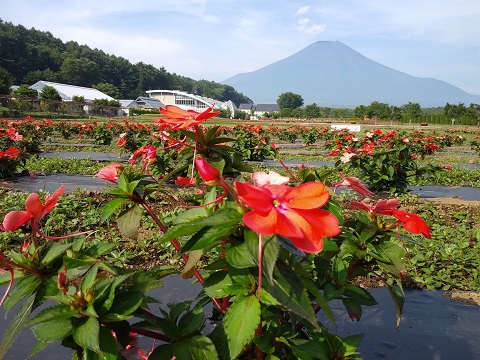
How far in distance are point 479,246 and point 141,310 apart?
10.1ft

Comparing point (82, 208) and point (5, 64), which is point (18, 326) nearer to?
point (82, 208)

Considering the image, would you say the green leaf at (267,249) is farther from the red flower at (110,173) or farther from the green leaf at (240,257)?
the red flower at (110,173)

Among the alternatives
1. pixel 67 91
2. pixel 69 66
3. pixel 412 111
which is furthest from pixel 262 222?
pixel 69 66

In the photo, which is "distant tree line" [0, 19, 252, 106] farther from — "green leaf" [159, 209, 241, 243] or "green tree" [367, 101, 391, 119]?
"green leaf" [159, 209, 241, 243]

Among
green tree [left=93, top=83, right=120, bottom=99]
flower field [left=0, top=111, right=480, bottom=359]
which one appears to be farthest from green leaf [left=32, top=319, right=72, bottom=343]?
green tree [left=93, top=83, right=120, bottom=99]

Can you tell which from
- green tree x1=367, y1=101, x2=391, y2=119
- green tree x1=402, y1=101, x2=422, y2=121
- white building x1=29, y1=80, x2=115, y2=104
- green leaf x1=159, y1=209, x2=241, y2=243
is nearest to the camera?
green leaf x1=159, y1=209, x2=241, y2=243

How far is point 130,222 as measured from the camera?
1.10 metres

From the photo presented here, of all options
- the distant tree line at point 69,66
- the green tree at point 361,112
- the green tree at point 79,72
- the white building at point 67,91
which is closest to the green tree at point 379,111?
the green tree at point 361,112

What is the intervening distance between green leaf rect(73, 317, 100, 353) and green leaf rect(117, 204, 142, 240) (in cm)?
32

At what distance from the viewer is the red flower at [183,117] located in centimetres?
95

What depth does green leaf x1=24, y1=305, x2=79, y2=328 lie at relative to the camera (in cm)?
76

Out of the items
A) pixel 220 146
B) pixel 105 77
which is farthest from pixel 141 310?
pixel 105 77

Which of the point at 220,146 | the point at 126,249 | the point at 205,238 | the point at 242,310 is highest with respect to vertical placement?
the point at 220,146

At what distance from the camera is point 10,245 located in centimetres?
304
